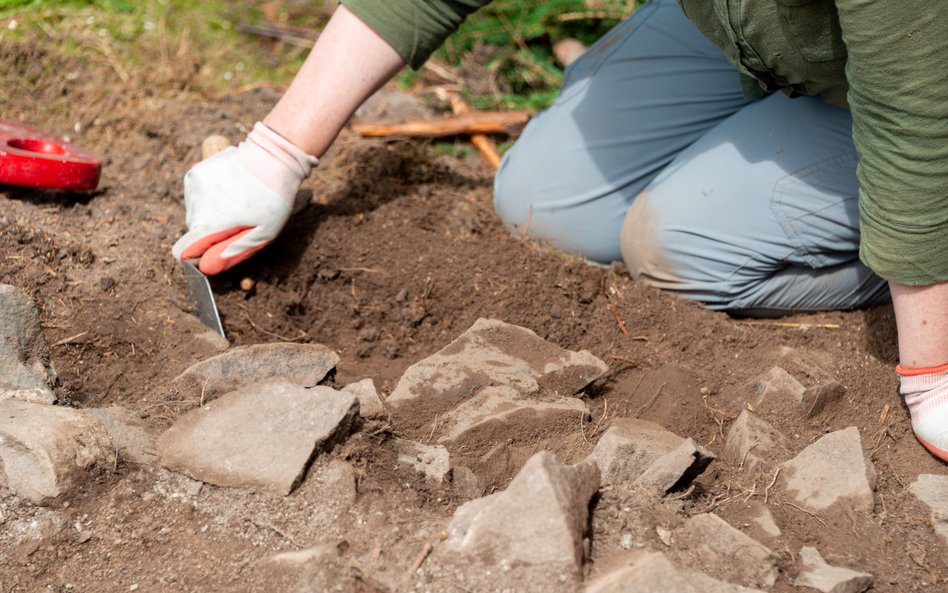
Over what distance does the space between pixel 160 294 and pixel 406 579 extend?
107 cm

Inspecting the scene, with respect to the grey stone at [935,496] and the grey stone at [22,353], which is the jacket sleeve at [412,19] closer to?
the grey stone at [22,353]

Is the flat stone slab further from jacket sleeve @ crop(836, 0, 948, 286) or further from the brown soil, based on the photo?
jacket sleeve @ crop(836, 0, 948, 286)

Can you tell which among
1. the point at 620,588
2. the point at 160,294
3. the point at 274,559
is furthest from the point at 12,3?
the point at 620,588

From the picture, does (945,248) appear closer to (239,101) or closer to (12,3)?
(239,101)

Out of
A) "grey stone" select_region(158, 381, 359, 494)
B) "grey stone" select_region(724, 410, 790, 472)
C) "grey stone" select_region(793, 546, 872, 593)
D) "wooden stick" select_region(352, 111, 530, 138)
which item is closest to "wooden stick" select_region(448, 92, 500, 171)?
"wooden stick" select_region(352, 111, 530, 138)

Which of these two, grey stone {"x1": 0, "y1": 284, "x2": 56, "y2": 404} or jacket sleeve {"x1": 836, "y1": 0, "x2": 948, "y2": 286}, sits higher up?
jacket sleeve {"x1": 836, "y1": 0, "x2": 948, "y2": 286}

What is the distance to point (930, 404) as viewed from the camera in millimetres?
1790

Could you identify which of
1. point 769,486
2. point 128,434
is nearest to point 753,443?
point 769,486

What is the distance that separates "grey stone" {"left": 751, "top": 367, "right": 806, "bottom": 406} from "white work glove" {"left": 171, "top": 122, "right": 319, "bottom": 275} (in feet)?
3.85

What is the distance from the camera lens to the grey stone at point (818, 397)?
1.86 m

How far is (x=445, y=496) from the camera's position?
1.56m

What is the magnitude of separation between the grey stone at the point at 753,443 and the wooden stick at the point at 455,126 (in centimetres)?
158

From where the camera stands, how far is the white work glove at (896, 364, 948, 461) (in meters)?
1.77

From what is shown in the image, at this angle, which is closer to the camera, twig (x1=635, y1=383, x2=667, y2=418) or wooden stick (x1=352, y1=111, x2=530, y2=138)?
twig (x1=635, y1=383, x2=667, y2=418)
